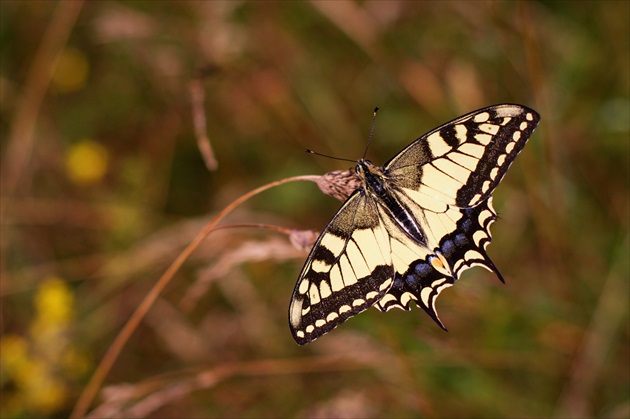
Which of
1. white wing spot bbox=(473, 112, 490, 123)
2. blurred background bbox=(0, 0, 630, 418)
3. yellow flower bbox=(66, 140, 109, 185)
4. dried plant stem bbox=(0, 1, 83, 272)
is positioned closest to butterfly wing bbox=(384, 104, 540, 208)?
white wing spot bbox=(473, 112, 490, 123)

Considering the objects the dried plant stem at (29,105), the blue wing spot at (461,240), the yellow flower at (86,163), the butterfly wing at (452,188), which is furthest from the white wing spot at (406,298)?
the yellow flower at (86,163)

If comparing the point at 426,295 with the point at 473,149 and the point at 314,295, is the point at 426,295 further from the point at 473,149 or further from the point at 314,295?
the point at 473,149

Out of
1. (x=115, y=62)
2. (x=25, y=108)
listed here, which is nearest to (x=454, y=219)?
(x=25, y=108)

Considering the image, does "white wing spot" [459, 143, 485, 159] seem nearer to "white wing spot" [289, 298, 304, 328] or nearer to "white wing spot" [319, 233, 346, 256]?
"white wing spot" [319, 233, 346, 256]

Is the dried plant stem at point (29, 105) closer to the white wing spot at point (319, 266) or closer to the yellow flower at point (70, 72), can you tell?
the yellow flower at point (70, 72)

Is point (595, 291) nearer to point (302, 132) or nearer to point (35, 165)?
point (302, 132)

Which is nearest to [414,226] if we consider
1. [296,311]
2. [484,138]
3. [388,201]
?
[388,201]
